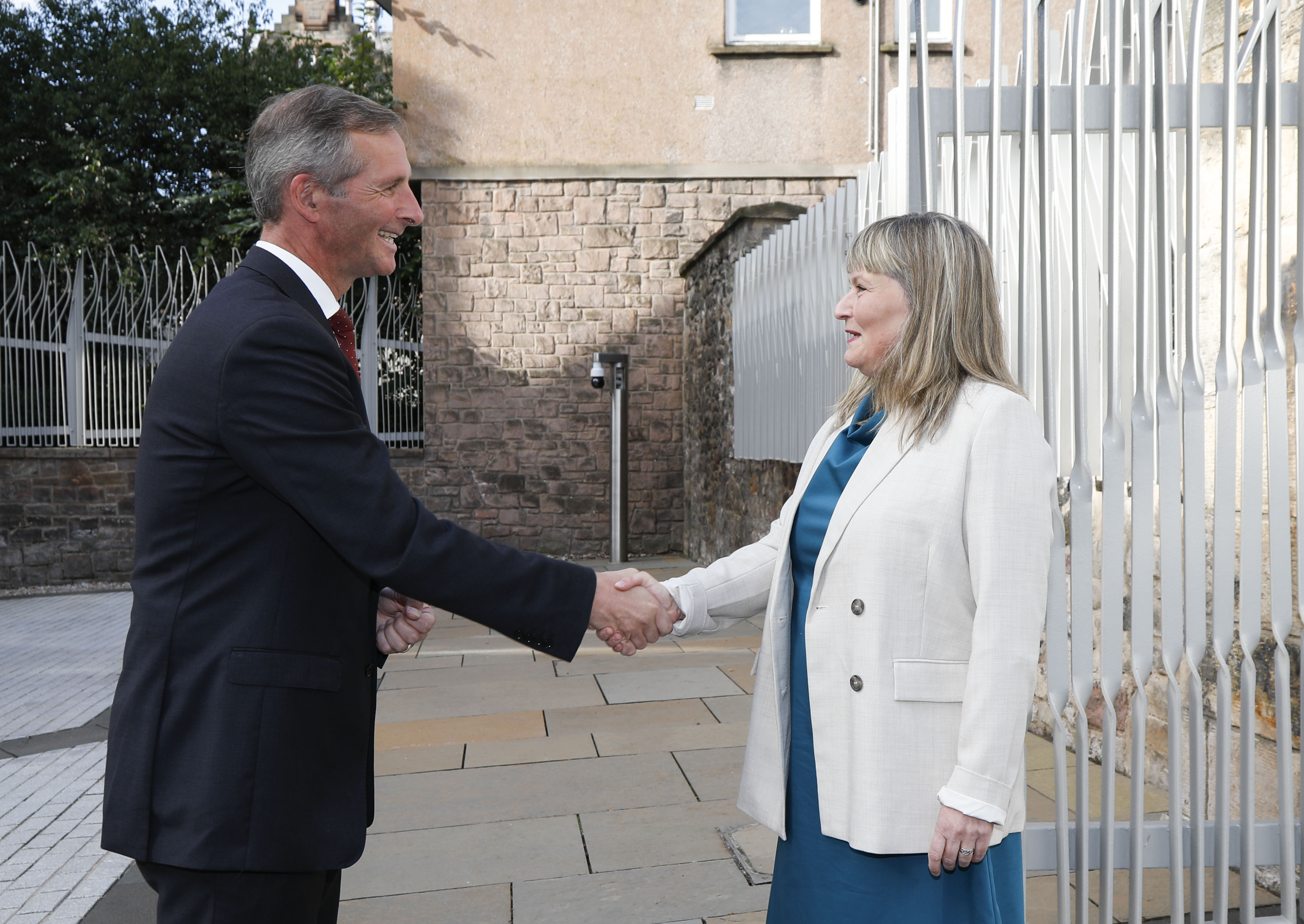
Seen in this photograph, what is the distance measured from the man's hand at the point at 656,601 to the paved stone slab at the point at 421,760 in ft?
7.30

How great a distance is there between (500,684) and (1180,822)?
13.0 ft

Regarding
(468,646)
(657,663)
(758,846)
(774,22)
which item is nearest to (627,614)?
(758,846)

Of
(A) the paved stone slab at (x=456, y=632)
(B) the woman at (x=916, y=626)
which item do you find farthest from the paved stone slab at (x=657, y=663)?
(B) the woman at (x=916, y=626)

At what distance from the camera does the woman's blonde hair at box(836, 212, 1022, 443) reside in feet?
6.35

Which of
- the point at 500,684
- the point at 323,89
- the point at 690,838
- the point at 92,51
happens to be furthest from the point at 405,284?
the point at 323,89

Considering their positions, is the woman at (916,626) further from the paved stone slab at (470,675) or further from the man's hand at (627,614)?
the paved stone slab at (470,675)

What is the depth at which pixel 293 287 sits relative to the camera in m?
1.82

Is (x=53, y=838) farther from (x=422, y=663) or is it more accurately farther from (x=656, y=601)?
(x=422, y=663)

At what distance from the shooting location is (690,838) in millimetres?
3518

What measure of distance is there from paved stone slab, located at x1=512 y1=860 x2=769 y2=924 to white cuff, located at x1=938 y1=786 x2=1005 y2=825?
1413 millimetres

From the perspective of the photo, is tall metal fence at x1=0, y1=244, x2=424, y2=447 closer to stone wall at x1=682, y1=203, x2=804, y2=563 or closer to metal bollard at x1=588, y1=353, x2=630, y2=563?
metal bollard at x1=588, y1=353, x2=630, y2=563

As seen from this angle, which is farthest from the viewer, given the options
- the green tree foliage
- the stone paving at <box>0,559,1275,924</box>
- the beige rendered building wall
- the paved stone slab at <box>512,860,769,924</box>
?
the green tree foliage

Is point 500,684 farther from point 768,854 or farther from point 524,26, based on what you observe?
point 524,26

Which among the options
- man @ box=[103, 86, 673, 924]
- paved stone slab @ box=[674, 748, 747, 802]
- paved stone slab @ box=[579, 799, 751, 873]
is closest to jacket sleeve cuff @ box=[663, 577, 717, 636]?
man @ box=[103, 86, 673, 924]
